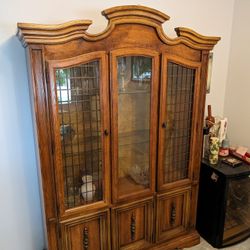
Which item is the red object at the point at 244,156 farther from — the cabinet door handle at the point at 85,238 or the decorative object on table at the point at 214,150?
the cabinet door handle at the point at 85,238

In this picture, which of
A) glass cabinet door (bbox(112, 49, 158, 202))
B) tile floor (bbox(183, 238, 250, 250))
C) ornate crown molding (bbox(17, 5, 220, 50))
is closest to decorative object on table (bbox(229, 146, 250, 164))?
tile floor (bbox(183, 238, 250, 250))

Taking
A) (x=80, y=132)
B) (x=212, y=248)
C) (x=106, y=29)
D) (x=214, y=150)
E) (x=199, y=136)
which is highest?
(x=106, y=29)

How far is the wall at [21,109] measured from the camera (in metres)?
1.57

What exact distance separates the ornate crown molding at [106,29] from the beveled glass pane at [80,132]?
18 cm

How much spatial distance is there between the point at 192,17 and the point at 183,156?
4.35ft

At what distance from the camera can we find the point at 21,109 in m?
1.69

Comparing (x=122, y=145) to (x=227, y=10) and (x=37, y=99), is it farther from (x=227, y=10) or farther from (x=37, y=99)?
(x=227, y=10)

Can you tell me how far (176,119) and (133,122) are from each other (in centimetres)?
36

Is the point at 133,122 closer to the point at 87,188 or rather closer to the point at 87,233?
the point at 87,188

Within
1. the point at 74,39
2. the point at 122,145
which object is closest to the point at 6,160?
the point at 122,145

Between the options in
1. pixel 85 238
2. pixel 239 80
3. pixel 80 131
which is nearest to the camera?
pixel 80 131

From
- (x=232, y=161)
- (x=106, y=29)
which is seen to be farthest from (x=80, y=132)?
(x=232, y=161)

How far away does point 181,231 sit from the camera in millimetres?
2088

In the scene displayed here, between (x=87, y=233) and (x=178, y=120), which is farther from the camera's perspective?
(x=178, y=120)
